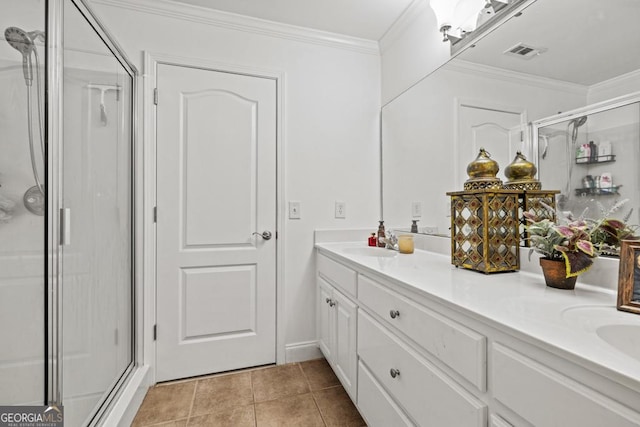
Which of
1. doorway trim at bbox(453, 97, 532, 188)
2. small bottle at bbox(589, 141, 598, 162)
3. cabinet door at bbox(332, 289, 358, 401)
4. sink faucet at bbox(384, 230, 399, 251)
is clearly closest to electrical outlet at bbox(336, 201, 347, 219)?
sink faucet at bbox(384, 230, 399, 251)

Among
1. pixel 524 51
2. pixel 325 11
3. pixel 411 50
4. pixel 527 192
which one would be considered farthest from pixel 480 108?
pixel 325 11

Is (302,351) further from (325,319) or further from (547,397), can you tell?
(547,397)

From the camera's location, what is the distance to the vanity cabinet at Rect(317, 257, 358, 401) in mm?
1481

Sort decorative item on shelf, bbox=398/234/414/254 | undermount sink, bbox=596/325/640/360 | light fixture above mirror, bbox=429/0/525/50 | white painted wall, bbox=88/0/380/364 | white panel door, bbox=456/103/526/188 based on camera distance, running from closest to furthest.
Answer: undermount sink, bbox=596/325/640/360
white panel door, bbox=456/103/526/188
light fixture above mirror, bbox=429/0/525/50
decorative item on shelf, bbox=398/234/414/254
white painted wall, bbox=88/0/380/364

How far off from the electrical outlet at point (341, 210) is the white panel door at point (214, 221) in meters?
0.49

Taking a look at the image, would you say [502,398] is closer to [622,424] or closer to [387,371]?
[622,424]

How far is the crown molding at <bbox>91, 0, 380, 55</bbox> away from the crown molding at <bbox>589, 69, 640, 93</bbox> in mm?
1631

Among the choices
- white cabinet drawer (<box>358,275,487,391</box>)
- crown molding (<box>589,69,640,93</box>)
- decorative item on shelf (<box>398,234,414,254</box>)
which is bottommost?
white cabinet drawer (<box>358,275,487,391</box>)

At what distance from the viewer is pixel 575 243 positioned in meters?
0.94

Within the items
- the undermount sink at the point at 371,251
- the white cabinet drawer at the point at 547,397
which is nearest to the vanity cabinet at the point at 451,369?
the white cabinet drawer at the point at 547,397

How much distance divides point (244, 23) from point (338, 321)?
2.03 metres

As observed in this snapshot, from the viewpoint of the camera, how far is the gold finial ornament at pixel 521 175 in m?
1.22

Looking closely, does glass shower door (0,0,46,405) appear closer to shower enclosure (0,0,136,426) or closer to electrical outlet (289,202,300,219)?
shower enclosure (0,0,136,426)

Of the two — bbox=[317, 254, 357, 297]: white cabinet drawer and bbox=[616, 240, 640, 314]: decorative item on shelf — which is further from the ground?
bbox=[616, 240, 640, 314]: decorative item on shelf
